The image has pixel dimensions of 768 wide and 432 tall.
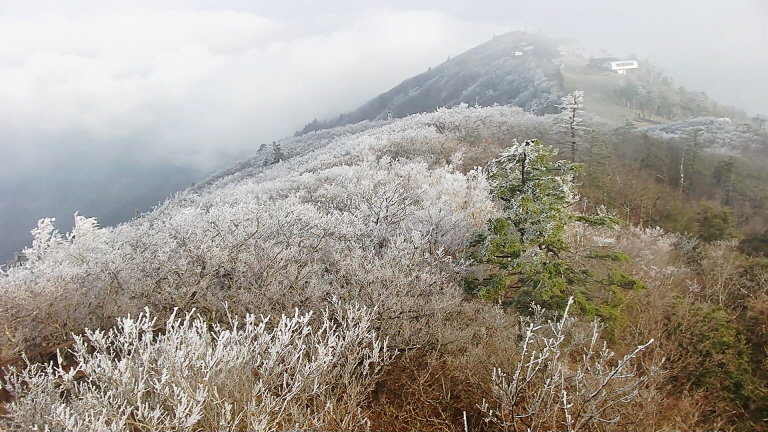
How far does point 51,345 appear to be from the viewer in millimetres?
14273

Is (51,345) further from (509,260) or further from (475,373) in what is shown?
(509,260)

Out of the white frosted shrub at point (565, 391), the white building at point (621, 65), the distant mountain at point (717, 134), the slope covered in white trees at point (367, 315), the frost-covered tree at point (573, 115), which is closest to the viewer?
the white frosted shrub at point (565, 391)

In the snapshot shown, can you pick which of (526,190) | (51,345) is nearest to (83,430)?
(51,345)

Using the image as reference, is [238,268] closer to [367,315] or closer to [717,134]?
[367,315]

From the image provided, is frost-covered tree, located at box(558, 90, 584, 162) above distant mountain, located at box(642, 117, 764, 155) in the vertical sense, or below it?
above

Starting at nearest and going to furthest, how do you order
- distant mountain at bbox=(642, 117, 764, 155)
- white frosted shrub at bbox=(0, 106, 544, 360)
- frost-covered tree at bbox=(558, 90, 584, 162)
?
white frosted shrub at bbox=(0, 106, 544, 360), frost-covered tree at bbox=(558, 90, 584, 162), distant mountain at bbox=(642, 117, 764, 155)

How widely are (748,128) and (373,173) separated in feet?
216

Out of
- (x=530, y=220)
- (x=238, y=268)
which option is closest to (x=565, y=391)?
(x=530, y=220)

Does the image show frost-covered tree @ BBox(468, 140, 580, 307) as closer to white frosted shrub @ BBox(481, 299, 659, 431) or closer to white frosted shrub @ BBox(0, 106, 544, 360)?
white frosted shrub @ BBox(0, 106, 544, 360)

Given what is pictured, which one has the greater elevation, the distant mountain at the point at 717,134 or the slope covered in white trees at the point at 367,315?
the slope covered in white trees at the point at 367,315

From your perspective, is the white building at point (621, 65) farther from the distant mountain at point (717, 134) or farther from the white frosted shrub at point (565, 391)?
the white frosted shrub at point (565, 391)

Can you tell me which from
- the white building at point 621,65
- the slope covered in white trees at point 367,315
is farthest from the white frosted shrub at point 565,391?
the white building at point 621,65

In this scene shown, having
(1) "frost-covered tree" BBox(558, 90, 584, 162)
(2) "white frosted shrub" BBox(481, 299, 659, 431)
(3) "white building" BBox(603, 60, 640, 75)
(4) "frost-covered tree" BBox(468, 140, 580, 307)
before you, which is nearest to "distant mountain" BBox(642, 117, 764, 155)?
(1) "frost-covered tree" BBox(558, 90, 584, 162)

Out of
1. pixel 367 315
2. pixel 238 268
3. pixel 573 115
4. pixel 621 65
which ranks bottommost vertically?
pixel 573 115
